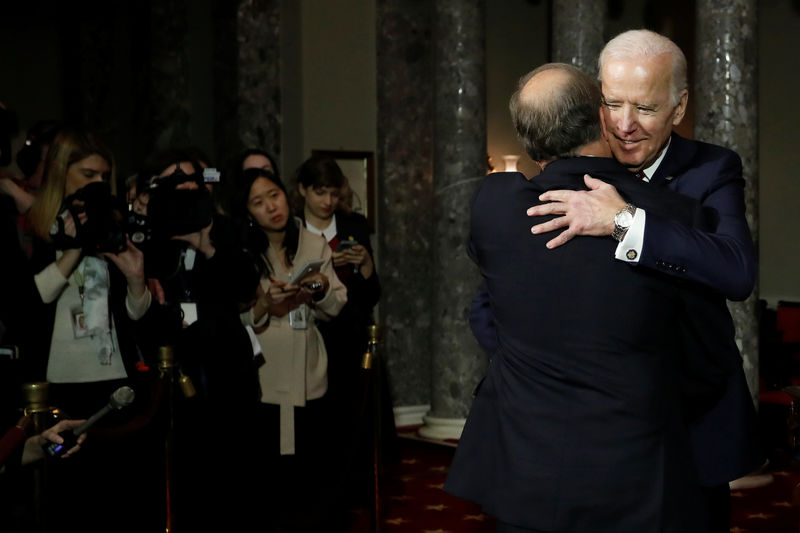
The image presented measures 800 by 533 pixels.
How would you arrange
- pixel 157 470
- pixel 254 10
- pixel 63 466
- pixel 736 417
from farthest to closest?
pixel 254 10
pixel 157 470
pixel 63 466
pixel 736 417

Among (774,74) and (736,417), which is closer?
(736,417)

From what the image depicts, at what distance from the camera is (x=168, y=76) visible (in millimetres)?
8758

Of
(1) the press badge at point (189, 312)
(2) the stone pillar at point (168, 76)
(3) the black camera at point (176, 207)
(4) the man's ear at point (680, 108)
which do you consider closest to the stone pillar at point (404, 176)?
(2) the stone pillar at point (168, 76)

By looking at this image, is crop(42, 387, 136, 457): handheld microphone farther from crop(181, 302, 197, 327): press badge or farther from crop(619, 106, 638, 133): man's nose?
crop(619, 106, 638, 133): man's nose

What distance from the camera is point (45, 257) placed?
4004mm

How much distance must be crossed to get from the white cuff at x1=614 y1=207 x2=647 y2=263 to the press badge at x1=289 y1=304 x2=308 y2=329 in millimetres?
3018

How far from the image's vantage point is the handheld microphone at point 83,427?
3096mm

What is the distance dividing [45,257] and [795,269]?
914cm

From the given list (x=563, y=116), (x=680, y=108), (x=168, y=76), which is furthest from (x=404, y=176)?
(x=563, y=116)

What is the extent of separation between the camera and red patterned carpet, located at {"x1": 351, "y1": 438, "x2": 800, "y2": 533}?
539 centimetres

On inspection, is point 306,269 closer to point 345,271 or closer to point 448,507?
point 345,271

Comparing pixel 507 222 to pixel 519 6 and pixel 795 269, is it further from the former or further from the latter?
pixel 519 6

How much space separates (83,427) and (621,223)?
185 centimetres

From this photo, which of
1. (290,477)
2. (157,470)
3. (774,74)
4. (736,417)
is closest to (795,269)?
(774,74)
